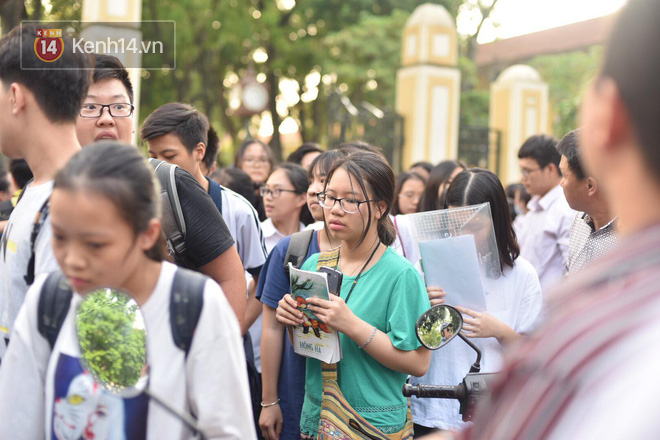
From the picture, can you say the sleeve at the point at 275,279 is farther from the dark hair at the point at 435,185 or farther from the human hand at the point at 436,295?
the dark hair at the point at 435,185

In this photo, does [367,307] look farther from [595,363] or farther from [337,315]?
[595,363]

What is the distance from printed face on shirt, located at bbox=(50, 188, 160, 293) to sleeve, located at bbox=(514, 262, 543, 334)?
2.11m

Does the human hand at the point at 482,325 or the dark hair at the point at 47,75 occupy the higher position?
the dark hair at the point at 47,75

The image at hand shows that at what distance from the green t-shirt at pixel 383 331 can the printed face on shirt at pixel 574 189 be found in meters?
1.08

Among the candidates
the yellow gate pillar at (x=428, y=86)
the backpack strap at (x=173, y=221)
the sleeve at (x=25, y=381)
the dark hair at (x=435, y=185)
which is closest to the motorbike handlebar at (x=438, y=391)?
the backpack strap at (x=173, y=221)

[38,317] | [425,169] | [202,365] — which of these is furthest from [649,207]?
[425,169]

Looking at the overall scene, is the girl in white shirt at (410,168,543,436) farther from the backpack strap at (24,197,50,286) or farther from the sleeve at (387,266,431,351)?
the backpack strap at (24,197,50,286)

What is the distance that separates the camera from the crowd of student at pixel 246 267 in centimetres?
99

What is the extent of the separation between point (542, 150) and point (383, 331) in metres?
3.24

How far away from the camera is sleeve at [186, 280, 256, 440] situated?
56.2 inches

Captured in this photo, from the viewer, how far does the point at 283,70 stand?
738 inches

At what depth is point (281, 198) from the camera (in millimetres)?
4348

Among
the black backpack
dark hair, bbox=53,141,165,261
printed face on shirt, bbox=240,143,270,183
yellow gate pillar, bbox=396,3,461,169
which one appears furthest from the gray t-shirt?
yellow gate pillar, bbox=396,3,461,169

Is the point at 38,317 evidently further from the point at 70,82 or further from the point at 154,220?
the point at 70,82
